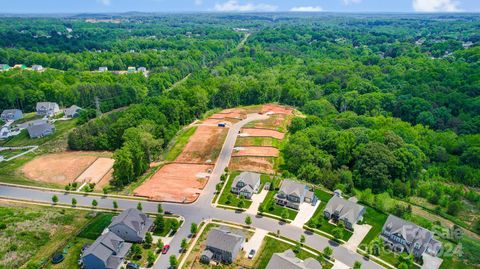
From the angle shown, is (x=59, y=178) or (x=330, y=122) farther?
(x=330, y=122)

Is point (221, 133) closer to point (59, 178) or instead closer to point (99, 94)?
point (59, 178)

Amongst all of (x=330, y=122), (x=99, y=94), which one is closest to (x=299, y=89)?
(x=330, y=122)

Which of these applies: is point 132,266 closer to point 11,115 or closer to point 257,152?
point 257,152

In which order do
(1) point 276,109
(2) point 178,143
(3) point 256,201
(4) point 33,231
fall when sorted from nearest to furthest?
(4) point 33,231 → (3) point 256,201 → (2) point 178,143 → (1) point 276,109

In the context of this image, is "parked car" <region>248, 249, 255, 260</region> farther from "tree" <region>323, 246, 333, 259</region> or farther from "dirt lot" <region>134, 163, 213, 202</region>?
"dirt lot" <region>134, 163, 213, 202</region>

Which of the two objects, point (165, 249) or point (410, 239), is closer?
point (165, 249)

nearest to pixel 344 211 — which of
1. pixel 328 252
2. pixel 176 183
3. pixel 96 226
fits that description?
pixel 328 252
